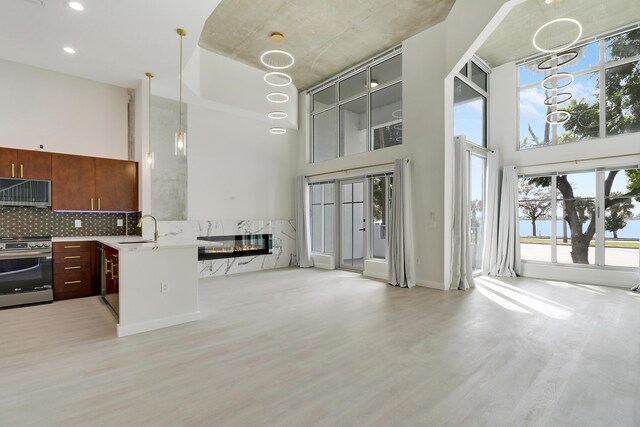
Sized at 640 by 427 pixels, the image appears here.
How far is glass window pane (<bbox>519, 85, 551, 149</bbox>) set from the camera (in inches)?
275

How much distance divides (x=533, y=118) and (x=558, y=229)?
253 centimetres

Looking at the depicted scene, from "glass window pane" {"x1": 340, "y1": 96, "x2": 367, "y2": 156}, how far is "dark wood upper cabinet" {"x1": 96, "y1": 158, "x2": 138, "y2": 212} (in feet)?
15.4

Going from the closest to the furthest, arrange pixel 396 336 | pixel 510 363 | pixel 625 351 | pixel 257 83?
pixel 510 363, pixel 625 351, pixel 396 336, pixel 257 83

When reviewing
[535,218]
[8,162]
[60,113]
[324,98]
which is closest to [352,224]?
[324,98]

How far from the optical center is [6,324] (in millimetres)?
3926

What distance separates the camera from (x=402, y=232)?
615cm

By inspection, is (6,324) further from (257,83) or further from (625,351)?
(625,351)

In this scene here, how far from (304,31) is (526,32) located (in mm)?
4322

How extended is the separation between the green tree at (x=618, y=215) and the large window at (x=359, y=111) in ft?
14.0

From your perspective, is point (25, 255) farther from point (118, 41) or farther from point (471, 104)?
point (471, 104)

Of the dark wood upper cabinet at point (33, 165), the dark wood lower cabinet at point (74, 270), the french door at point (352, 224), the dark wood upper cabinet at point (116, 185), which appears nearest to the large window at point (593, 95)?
the french door at point (352, 224)

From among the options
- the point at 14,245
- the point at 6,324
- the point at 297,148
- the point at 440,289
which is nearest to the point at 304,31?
the point at 297,148

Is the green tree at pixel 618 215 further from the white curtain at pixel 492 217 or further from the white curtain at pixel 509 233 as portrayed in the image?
the white curtain at pixel 492 217

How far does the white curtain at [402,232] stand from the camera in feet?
19.9
